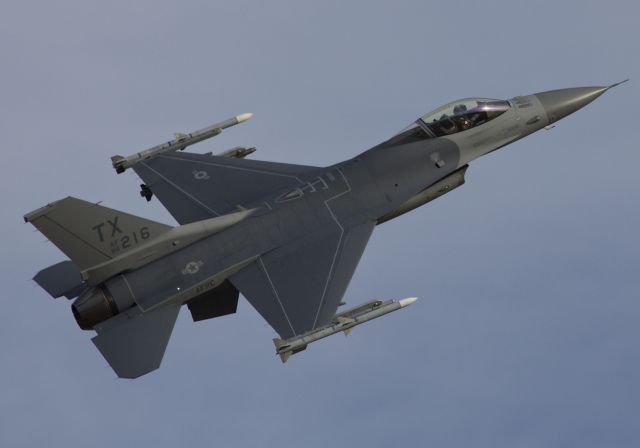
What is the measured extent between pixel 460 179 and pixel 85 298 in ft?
35.5

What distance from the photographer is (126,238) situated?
33125 millimetres

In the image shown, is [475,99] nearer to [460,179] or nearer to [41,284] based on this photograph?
[460,179]

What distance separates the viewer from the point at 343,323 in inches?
1289

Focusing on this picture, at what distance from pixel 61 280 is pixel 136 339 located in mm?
3077

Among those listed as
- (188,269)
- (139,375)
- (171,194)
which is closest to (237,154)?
(171,194)

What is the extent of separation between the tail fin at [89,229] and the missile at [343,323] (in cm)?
445

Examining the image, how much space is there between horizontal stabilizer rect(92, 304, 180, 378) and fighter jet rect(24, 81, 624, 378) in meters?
0.02

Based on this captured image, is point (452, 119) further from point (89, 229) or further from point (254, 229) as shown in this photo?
point (89, 229)

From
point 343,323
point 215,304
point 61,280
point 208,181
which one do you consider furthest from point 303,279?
point 61,280

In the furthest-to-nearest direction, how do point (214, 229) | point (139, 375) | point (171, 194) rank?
point (171, 194) < point (214, 229) < point (139, 375)

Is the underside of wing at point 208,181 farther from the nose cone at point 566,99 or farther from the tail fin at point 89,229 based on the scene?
the nose cone at point 566,99

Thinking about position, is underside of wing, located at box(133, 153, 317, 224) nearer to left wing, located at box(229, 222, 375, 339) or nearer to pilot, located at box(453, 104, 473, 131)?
left wing, located at box(229, 222, 375, 339)

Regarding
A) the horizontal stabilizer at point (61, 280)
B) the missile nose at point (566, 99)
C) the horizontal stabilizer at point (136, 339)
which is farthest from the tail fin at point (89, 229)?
the missile nose at point (566, 99)

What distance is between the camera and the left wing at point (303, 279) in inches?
1299
